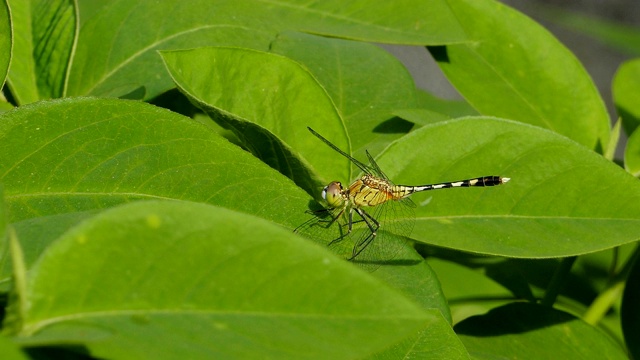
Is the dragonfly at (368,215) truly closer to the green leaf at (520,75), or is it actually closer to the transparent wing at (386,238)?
the transparent wing at (386,238)

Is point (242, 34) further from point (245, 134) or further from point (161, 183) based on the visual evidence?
point (161, 183)

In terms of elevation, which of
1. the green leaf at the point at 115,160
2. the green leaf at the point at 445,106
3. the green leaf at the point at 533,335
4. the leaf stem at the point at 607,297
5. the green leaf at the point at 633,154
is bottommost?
the leaf stem at the point at 607,297

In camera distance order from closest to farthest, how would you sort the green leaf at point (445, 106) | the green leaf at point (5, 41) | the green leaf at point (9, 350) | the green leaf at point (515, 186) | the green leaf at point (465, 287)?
the green leaf at point (9, 350)
the green leaf at point (5, 41)
the green leaf at point (515, 186)
the green leaf at point (465, 287)
the green leaf at point (445, 106)

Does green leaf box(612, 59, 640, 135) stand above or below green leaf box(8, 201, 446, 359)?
below

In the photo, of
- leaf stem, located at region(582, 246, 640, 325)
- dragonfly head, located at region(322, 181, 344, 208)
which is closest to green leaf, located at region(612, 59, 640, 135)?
leaf stem, located at region(582, 246, 640, 325)

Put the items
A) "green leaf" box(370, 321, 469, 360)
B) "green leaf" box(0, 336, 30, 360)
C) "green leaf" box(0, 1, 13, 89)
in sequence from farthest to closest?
"green leaf" box(0, 1, 13, 89) → "green leaf" box(370, 321, 469, 360) → "green leaf" box(0, 336, 30, 360)

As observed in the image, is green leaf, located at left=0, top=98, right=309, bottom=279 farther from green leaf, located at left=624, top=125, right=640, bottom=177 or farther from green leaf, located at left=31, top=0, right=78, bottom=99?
green leaf, located at left=624, top=125, right=640, bottom=177

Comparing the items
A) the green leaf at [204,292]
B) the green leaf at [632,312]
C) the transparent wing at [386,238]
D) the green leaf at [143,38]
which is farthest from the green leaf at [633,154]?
the green leaf at [204,292]

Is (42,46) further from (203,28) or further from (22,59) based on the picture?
(203,28)
